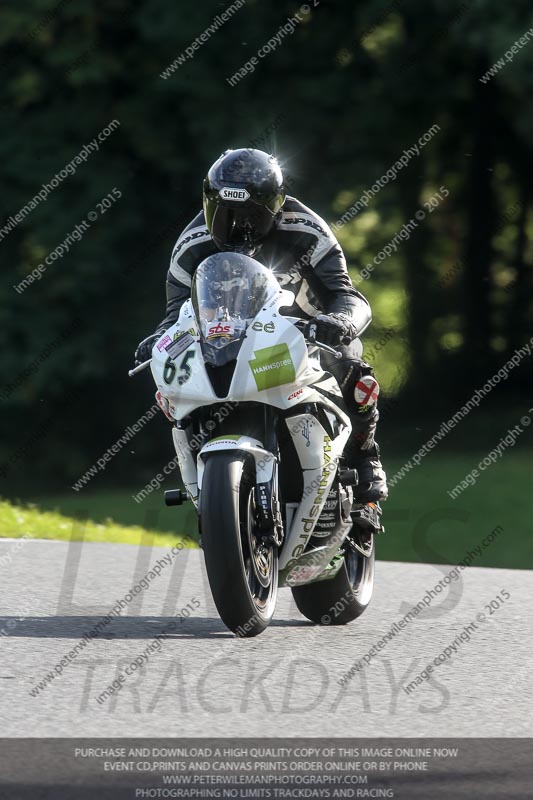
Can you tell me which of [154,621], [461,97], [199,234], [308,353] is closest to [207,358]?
[308,353]

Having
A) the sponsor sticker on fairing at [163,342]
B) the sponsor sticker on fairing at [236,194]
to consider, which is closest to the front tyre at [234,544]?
the sponsor sticker on fairing at [163,342]

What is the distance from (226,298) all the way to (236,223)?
1.74ft

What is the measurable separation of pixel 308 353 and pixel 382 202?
1816 cm

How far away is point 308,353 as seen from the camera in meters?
6.29

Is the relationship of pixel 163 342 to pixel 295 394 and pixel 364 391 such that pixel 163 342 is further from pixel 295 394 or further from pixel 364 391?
pixel 364 391

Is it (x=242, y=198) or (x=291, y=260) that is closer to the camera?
(x=242, y=198)

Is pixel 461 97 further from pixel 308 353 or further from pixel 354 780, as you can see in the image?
pixel 354 780

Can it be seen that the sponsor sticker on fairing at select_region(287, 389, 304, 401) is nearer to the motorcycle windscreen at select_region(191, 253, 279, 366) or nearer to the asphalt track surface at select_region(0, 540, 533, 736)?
the motorcycle windscreen at select_region(191, 253, 279, 366)

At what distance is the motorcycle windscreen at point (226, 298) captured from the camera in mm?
6054


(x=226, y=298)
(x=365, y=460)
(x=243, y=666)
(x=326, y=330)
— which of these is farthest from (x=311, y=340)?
(x=243, y=666)

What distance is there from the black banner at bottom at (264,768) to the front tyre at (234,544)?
1255 millimetres

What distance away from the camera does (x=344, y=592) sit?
6.96 meters

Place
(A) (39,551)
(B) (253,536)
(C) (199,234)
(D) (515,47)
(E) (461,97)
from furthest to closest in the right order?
1. (E) (461,97)
2. (D) (515,47)
3. (A) (39,551)
4. (C) (199,234)
5. (B) (253,536)

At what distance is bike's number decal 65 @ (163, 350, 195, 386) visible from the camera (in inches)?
239
